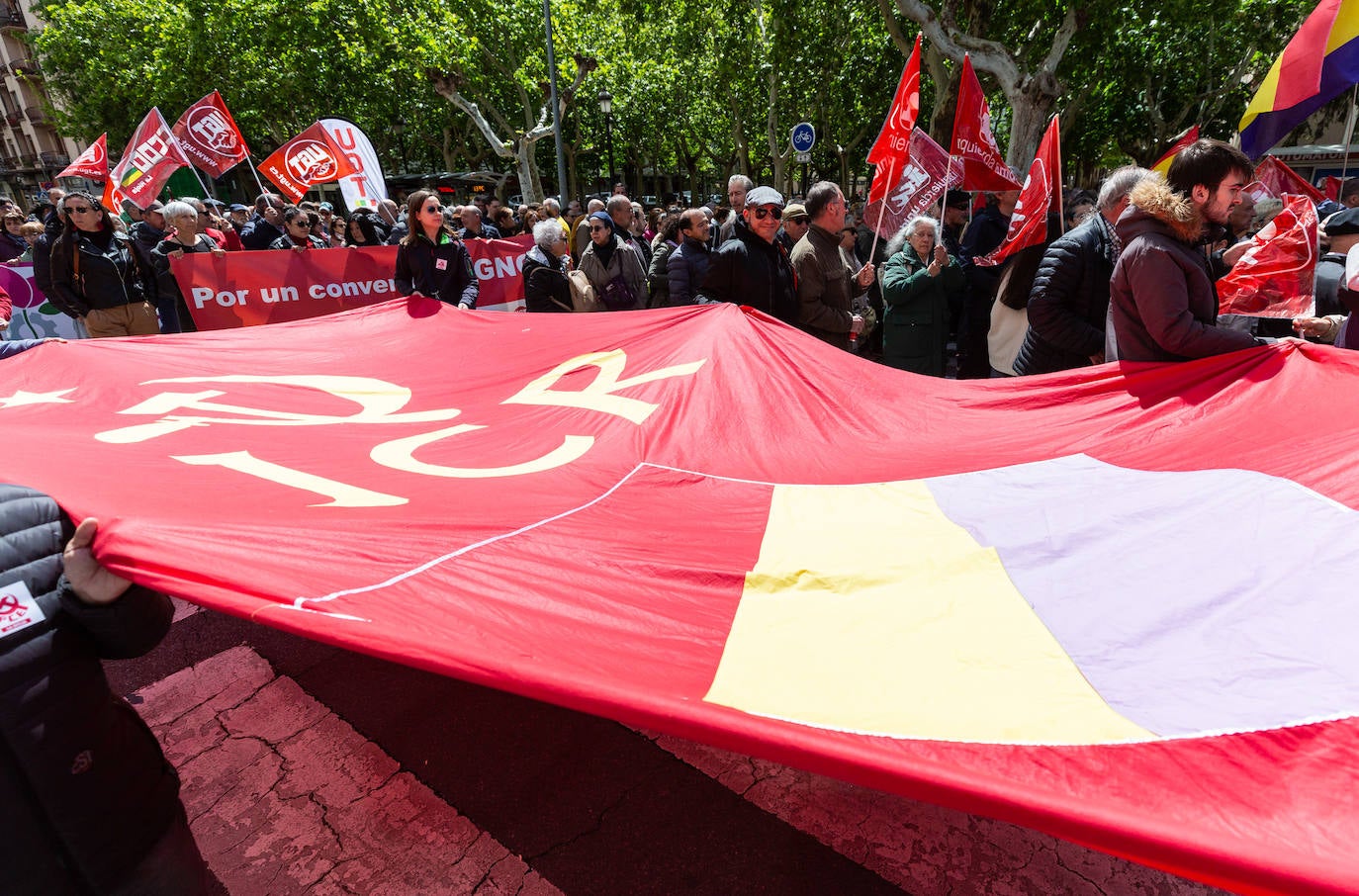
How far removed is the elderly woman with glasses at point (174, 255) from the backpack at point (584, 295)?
12.3 ft

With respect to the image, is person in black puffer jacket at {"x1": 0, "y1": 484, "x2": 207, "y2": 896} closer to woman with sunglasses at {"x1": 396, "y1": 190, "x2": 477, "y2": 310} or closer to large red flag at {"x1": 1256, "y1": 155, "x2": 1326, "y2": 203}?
woman with sunglasses at {"x1": 396, "y1": 190, "x2": 477, "y2": 310}

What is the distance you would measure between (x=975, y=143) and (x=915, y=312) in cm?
154

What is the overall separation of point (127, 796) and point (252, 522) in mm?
659

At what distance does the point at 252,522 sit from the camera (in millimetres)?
1847

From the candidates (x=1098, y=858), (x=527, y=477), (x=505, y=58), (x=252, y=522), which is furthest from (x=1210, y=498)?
(x=505, y=58)

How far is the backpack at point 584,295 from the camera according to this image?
651cm

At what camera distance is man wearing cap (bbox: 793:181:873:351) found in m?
5.10

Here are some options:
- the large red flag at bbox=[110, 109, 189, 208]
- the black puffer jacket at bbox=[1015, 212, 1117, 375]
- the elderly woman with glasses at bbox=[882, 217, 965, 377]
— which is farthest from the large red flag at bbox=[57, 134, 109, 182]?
the black puffer jacket at bbox=[1015, 212, 1117, 375]

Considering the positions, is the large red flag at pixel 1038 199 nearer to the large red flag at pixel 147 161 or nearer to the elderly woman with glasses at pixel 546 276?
the elderly woman with glasses at pixel 546 276

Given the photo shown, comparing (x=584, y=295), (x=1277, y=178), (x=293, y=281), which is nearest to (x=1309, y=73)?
(x=1277, y=178)

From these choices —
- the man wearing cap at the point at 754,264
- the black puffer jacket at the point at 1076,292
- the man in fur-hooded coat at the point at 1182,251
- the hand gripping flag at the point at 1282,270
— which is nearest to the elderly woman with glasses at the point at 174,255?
the man wearing cap at the point at 754,264

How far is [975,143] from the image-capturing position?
6.02m

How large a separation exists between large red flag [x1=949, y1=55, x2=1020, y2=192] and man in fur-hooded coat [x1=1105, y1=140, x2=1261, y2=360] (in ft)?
10.3

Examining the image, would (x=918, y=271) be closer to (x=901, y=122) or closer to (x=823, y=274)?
(x=823, y=274)
